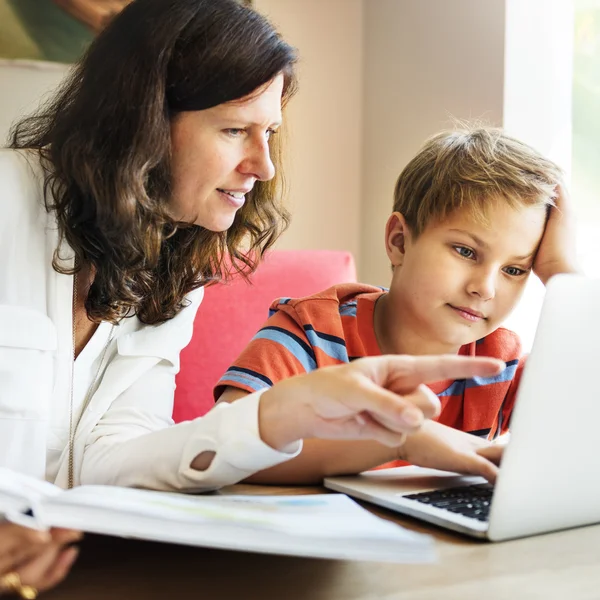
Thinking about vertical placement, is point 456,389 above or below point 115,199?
below

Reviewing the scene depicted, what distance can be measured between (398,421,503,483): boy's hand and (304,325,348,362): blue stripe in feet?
0.94

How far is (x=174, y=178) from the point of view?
1046 millimetres

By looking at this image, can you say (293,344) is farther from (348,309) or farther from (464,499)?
(464,499)

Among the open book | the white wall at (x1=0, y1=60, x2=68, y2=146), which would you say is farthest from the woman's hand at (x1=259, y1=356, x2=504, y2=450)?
the white wall at (x1=0, y1=60, x2=68, y2=146)

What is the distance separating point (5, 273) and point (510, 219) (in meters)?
0.68

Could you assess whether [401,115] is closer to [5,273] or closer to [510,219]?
[510,219]

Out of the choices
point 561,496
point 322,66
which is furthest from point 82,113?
point 322,66

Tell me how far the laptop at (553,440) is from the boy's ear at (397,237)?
59cm

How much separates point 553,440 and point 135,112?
612 millimetres

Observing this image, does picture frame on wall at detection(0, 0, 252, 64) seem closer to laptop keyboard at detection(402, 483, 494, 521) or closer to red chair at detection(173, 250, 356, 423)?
red chair at detection(173, 250, 356, 423)

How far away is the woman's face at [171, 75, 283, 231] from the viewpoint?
1.01m

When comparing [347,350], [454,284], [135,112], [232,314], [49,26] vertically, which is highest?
[49,26]

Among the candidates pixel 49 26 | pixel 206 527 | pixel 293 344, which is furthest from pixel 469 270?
pixel 49 26

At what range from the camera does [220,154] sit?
1.02 metres
